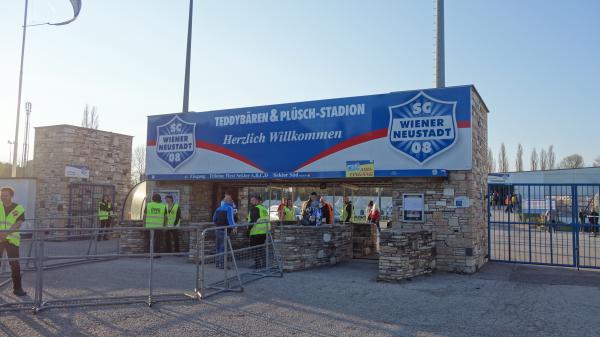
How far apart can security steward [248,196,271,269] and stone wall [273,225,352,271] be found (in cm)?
40

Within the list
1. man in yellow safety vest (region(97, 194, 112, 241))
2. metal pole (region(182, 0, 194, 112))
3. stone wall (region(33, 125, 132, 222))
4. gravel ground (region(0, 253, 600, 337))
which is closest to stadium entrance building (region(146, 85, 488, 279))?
gravel ground (region(0, 253, 600, 337))

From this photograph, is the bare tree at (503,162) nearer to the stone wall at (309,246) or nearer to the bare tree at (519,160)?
the bare tree at (519,160)

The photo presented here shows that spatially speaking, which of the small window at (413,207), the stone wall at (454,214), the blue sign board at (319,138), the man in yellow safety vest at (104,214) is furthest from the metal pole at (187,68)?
the small window at (413,207)

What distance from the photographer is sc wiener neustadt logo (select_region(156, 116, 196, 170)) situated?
15.2 m

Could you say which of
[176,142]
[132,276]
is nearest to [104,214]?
[176,142]

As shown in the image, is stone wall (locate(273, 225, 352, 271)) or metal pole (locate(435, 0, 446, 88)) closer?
stone wall (locate(273, 225, 352, 271))

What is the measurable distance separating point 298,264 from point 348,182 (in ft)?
13.3

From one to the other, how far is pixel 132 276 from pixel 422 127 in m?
7.51

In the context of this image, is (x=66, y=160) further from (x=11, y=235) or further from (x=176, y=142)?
(x=11, y=235)

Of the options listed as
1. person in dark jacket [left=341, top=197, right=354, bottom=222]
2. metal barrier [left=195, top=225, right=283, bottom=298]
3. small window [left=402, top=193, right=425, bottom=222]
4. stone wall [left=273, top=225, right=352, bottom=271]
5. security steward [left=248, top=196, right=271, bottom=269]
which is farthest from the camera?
person in dark jacket [left=341, top=197, right=354, bottom=222]

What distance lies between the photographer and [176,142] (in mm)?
15422

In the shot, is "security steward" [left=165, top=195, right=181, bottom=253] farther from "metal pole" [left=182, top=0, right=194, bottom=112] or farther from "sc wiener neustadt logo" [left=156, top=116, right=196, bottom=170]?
"metal pole" [left=182, top=0, right=194, bottom=112]

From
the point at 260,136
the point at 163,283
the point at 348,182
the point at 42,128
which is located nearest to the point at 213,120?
the point at 260,136

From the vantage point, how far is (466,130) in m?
11.0
